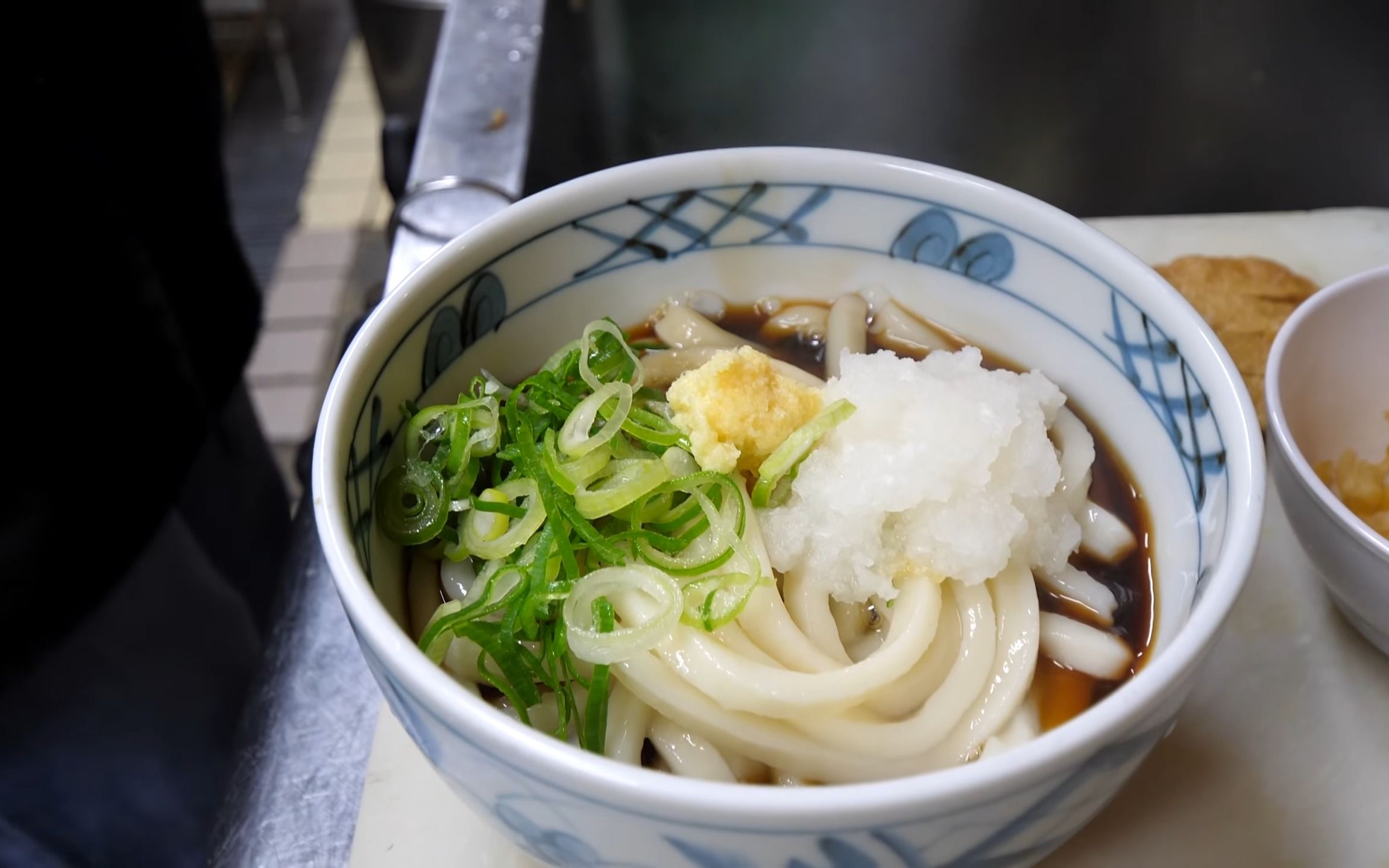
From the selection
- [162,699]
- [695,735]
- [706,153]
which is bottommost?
[162,699]

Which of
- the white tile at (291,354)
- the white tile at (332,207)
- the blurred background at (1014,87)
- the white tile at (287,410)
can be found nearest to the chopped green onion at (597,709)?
the blurred background at (1014,87)

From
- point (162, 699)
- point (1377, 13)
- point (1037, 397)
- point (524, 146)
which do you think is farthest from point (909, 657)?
point (1377, 13)

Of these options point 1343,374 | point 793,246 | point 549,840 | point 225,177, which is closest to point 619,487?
point 549,840

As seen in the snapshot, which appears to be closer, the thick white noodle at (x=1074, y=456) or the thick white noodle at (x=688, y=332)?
the thick white noodle at (x=1074, y=456)

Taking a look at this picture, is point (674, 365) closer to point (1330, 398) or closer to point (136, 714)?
point (1330, 398)

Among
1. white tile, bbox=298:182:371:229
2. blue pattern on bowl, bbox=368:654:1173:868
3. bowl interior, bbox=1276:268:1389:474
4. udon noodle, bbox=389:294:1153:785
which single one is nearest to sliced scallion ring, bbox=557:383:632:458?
udon noodle, bbox=389:294:1153:785

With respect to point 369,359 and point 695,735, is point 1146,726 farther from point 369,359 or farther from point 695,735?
point 369,359

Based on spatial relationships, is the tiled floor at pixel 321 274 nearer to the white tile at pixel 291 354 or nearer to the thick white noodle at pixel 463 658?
the white tile at pixel 291 354

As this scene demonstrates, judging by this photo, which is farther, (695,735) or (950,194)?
(950,194)
